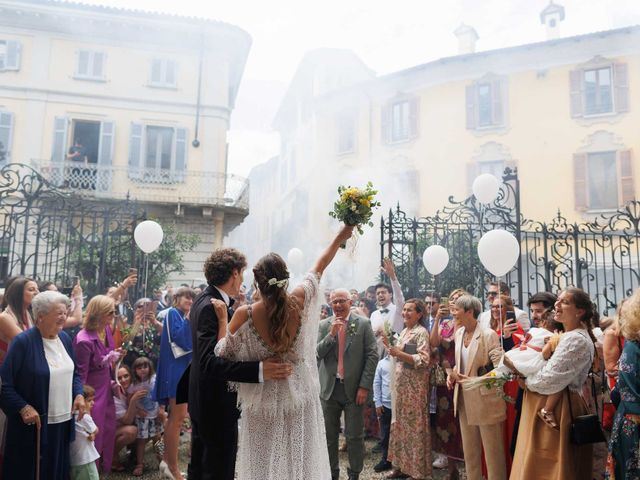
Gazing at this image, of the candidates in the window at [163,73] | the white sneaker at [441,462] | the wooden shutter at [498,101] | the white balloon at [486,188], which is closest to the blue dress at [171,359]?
the white sneaker at [441,462]

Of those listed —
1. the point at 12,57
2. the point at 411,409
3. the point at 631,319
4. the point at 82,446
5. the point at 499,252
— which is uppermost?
the point at 12,57

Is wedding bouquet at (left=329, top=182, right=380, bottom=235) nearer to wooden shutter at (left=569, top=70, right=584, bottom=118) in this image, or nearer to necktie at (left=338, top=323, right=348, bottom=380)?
necktie at (left=338, top=323, right=348, bottom=380)

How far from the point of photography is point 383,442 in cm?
588

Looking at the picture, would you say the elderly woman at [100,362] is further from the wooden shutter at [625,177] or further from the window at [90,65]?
the wooden shutter at [625,177]

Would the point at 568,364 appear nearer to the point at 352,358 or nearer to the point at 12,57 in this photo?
the point at 352,358

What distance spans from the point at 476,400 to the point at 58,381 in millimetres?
3510

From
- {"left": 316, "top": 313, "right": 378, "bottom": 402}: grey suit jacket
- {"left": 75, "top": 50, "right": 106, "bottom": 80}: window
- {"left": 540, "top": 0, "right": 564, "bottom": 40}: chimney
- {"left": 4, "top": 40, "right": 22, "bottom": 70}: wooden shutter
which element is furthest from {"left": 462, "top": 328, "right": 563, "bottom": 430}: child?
{"left": 540, "top": 0, "right": 564, "bottom": 40}: chimney

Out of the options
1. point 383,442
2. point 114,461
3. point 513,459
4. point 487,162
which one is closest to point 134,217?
point 114,461

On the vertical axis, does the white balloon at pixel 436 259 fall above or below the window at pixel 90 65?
below

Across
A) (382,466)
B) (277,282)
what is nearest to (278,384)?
(277,282)

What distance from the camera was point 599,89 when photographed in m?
17.2

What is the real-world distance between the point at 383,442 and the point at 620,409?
300 centimetres

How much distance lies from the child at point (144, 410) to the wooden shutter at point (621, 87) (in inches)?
689

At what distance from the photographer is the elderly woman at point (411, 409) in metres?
5.04
